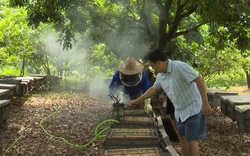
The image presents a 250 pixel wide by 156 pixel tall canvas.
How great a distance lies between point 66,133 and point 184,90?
4.22 metres

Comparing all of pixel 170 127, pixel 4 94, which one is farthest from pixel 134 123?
pixel 4 94

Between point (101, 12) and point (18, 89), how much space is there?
4986 mm

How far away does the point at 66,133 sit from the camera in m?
7.52

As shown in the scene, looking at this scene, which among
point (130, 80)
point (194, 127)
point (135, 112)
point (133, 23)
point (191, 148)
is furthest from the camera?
point (133, 23)

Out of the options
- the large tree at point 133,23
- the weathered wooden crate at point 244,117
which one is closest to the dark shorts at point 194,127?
the weathered wooden crate at point 244,117

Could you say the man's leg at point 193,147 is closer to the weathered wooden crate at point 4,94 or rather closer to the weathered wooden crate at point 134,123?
the weathered wooden crate at point 134,123

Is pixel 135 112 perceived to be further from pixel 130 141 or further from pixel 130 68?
pixel 130 141

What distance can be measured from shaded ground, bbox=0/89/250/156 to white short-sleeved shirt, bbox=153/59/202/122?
2460mm

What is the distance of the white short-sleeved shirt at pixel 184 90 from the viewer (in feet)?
13.3

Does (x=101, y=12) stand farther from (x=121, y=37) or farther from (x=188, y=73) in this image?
(x=188, y=73)

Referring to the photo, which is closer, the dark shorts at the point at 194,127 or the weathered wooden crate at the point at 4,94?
the dark shorts at the point at 194,127

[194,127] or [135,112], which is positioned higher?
[194,127]

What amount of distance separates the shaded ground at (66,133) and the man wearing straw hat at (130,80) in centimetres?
129

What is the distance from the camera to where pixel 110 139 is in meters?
4.29
